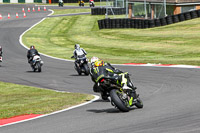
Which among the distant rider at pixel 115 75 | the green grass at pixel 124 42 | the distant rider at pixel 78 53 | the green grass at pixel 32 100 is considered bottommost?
the green grass at pixel 124 42

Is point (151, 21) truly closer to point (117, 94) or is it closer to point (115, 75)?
point (115, 75)

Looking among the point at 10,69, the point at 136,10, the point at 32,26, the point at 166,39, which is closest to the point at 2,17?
the point at 32,26

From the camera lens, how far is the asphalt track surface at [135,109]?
9578mm

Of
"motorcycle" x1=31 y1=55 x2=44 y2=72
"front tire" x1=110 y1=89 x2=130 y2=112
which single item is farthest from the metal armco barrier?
"front tire" x1=110 y1=89 x2=130 y2=112

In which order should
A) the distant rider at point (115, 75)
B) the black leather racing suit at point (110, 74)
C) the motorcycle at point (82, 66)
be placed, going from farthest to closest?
the motorcycle at point (82, 66) → the black leather racing suit at point (110, 74) → the distant rider at point (115, 75)

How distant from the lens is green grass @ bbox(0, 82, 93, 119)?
13.1m

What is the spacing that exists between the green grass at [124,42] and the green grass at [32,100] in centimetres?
905

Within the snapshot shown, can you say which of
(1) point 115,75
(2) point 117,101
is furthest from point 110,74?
(2) point 117,101

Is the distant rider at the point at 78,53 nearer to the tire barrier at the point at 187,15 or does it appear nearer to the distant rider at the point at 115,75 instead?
the distant rider at the point at 115,75

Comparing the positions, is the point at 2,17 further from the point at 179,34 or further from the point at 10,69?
the point at 10,69

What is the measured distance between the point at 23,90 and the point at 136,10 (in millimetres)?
34492

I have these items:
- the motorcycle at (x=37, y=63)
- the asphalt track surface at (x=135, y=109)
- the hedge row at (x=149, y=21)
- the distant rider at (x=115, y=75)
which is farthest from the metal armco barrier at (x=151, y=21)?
the distant rider at (x=115, y=75)

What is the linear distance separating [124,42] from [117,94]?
26950mm

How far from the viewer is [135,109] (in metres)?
11.9
